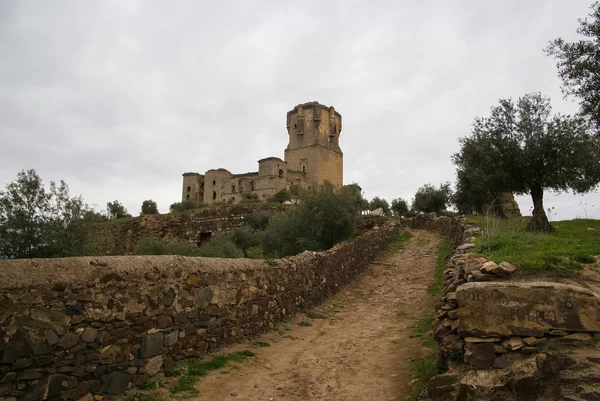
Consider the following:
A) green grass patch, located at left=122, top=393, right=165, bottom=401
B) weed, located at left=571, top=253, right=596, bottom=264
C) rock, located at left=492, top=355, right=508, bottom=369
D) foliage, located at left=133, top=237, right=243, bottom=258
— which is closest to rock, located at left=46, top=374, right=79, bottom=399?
green grass patch, located at left=122, top=393, right=165, bottom=401

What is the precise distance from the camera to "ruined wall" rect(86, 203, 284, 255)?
29516 mm

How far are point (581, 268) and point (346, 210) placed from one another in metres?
11.3

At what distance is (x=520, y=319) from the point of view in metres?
4.71

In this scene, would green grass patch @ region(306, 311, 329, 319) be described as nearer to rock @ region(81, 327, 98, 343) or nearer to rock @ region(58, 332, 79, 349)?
rock @ region(81, 327, 98, 343)

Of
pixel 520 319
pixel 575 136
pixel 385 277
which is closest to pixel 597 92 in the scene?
pixel 575 136

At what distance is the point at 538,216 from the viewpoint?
52.9 feet

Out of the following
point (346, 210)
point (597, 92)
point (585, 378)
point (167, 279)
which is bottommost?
point (585, 378)

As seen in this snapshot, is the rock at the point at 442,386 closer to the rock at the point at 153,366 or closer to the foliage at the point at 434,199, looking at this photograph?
the rock at the point at 153,366

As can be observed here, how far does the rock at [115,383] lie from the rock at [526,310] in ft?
14.0

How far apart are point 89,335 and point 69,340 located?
0.24m

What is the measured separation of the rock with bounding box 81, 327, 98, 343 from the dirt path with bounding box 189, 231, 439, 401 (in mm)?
1615

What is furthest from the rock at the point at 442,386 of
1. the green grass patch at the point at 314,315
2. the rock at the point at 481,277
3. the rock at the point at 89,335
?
the green grass patch at the point at 314,315

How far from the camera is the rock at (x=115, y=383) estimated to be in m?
5.13

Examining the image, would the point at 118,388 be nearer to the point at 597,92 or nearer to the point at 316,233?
the point at 316,233
